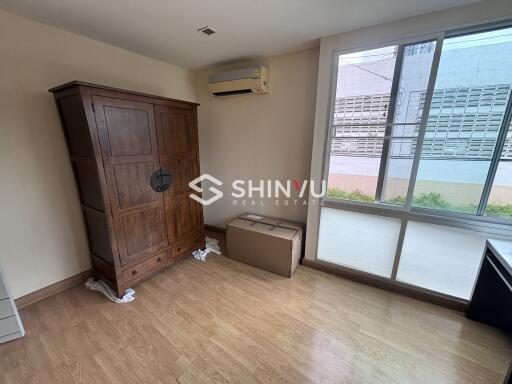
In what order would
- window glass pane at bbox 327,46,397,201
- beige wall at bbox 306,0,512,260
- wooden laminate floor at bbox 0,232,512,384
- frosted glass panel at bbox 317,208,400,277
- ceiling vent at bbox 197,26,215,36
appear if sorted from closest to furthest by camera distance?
wooden laminate floor at bbox 0,232,512,384 → beige wall at bbox 306,0,512,260 → ceiling vent at bbox 197,26,215,36 → window glass pane at bbox 327,46,397,201 → frosted glass panel at bbox 317,208,400,277

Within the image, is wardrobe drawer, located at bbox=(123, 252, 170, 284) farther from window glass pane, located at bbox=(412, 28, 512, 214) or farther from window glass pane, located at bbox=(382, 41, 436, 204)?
window glass pane, located at bbox=(412, 28, 512, 214)

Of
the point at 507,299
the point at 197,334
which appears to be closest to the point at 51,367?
the point at 197,334

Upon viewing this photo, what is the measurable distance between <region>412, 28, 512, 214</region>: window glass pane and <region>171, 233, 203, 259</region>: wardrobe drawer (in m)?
2.45

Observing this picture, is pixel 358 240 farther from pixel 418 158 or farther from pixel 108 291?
pixel 108 291

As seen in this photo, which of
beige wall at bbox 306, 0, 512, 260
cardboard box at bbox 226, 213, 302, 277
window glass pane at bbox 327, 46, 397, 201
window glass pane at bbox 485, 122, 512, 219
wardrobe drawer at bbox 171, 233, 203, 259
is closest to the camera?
beige wall at bbox 306, 0, 512, 260

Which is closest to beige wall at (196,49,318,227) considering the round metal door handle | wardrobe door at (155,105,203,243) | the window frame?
the window frame

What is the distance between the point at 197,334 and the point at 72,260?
1.55m

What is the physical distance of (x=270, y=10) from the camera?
155 cm

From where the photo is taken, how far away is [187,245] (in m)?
2.55

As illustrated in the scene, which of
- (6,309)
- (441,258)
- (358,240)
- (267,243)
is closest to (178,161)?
(267,243)

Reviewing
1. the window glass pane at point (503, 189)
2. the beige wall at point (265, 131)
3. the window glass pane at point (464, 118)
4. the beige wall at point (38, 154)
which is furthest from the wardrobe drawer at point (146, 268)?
the window glass pane at point (503, 189)

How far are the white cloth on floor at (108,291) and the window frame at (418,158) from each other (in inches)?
86.5

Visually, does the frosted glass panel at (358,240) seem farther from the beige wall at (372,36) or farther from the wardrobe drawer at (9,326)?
the wardrobe drawer at (9,326)

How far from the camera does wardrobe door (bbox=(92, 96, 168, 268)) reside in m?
1.71
